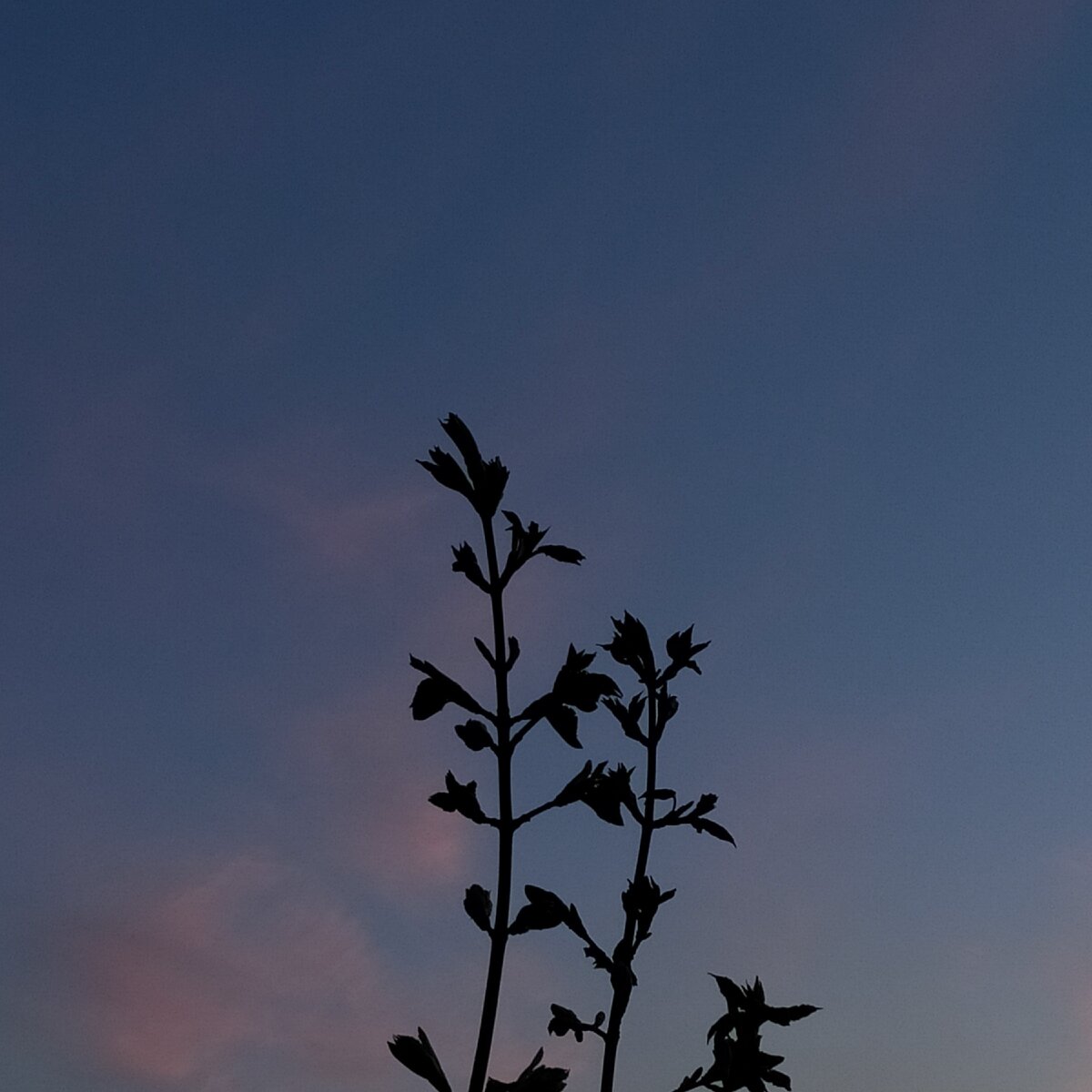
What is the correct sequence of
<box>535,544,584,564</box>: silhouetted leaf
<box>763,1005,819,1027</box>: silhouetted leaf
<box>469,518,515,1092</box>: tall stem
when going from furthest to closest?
<box>763,1005,819,1027</box>: silhouetted leaf < <box>535,544,584,564</box>: silhouetted leaf < <box>469,518,515,1092</box>: tall stem

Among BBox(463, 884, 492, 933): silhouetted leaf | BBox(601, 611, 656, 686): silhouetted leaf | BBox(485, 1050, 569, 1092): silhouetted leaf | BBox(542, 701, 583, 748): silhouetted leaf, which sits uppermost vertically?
BBox(601, 611, 656, 686): silhouetted leaf

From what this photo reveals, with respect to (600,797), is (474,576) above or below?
above

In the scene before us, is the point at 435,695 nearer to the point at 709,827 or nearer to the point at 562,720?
the point at 562,720

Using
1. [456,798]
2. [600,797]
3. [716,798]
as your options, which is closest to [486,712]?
[456,798]

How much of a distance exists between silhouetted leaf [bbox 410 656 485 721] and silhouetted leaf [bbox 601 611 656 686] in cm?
238

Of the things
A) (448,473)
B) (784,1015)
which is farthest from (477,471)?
(784,1015)

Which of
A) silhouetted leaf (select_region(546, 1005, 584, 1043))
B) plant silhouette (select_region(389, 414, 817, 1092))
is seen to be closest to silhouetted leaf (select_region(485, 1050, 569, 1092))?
plant silhouette (select_region(389, 414, 817, 1092))

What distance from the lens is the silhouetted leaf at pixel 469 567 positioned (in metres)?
3.79

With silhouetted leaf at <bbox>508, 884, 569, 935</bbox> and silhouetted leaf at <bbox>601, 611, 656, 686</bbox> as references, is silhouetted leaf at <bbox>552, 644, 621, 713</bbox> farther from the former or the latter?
silhouetted leaf at <bbox>601, 611, 656, 686</bbox>

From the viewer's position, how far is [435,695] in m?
3.85

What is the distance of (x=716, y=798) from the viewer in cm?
594

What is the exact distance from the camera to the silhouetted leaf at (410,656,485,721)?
12.6 ft

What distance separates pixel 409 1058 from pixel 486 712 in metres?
0.97

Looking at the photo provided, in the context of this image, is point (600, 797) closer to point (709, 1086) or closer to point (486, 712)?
point (486, 712)
